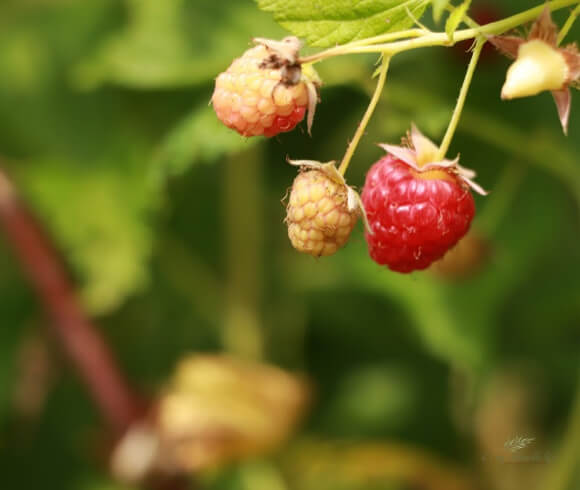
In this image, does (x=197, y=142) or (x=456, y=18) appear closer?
(x=456, y=18)

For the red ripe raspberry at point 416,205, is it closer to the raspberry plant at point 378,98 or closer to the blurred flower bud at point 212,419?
the raspberry plant at point 378,98

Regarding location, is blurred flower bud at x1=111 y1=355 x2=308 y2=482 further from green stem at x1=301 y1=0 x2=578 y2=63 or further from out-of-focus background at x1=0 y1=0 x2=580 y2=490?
green stem at x1=301 y1=0 x2=578 y2=63

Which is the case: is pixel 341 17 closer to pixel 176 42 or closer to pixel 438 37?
pixel 438 37

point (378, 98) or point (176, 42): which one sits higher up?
point (176, 42)

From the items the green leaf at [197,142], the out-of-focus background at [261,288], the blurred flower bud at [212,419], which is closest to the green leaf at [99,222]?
the out-of-focus background at [261,288]

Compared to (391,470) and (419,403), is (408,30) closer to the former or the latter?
(391,470)

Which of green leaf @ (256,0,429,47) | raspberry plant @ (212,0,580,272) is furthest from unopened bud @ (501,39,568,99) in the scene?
green leaf @ (256,0,429,47)

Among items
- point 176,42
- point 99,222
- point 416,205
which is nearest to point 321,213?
point 416,205
